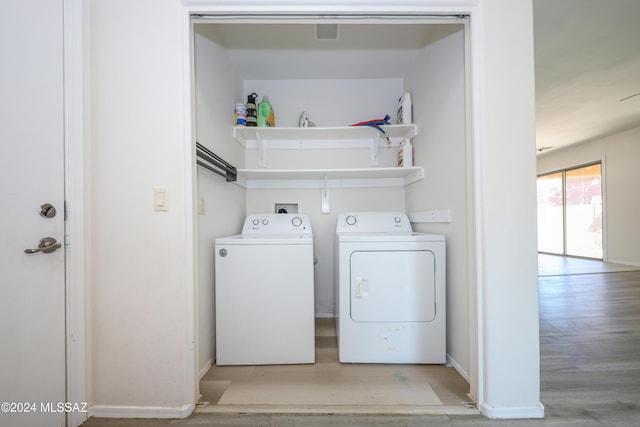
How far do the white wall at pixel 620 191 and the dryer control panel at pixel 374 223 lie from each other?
5.32m

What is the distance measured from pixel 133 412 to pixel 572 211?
7.92 m

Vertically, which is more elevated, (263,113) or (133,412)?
(263,113)

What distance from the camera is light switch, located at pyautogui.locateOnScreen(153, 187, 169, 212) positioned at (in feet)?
3.88

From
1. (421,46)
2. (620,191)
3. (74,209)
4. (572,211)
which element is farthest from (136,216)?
(572,211)

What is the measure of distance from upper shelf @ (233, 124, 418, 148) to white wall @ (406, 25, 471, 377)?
272 millimetres

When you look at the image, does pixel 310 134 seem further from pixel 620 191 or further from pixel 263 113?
pixel 620 191

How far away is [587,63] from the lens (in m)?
2.52

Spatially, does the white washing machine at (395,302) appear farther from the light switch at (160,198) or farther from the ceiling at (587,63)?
the ceiling at (587,63)

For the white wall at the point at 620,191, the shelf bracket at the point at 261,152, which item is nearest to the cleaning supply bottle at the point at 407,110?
the shelf bracket at the point at 261,152

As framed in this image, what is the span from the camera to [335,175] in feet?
7.18

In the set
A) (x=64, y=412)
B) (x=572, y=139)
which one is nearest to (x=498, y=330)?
(x=64, y=412)

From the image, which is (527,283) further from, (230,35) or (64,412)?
(230,35)

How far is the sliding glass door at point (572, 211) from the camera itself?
518 centimetres

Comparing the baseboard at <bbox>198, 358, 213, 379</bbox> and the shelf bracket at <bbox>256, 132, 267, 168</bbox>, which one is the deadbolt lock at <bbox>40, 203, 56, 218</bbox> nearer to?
the baseboard at <bbox>198, 358, 213, 379</bbox>
